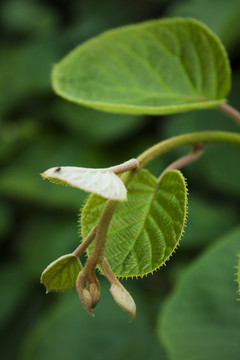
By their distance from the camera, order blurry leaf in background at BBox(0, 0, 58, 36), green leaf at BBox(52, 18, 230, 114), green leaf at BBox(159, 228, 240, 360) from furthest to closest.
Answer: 1. blurry leaf in background at BBox(0, 0, 58, 36)
2. green leaf at BBox(159, 228, 240, 360)
3. green leaf at BBox(52, 18, 230, 114)

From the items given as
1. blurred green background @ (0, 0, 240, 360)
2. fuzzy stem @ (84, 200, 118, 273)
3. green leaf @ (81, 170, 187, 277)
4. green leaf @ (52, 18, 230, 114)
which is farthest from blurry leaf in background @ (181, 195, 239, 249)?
fuzzy stem @ (84, 200, 118, 273)

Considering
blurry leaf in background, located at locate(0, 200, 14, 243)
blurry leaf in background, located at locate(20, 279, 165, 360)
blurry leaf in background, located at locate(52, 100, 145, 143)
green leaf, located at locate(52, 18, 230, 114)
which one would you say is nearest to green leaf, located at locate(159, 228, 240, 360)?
green leaf, located at locate(52, 18, 230, 114)

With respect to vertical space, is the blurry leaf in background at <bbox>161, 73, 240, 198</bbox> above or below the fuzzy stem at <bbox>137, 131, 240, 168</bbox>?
below

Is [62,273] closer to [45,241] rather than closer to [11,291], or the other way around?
[45,241]

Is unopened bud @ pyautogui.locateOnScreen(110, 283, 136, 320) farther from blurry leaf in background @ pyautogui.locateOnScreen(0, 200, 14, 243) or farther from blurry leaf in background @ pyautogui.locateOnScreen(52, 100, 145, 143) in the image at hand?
blurry leaf in background @ pyautogui.locateOnScreen(0, 200, 14, 243)

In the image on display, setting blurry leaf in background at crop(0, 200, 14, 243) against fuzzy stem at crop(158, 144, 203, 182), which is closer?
fuzzy stem at crop(158, 144, 203, 182)

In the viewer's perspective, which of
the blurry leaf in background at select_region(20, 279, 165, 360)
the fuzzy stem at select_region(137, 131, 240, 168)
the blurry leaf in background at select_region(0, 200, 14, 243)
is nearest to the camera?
the fuzzy stem at select_region(137, 131, 240, 168)

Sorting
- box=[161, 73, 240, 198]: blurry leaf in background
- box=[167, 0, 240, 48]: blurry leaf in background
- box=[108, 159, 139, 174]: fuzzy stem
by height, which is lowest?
box=[161, 73, 240, 198]: blurry leaf in background

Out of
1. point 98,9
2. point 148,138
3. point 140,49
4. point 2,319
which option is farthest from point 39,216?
point 140,49
